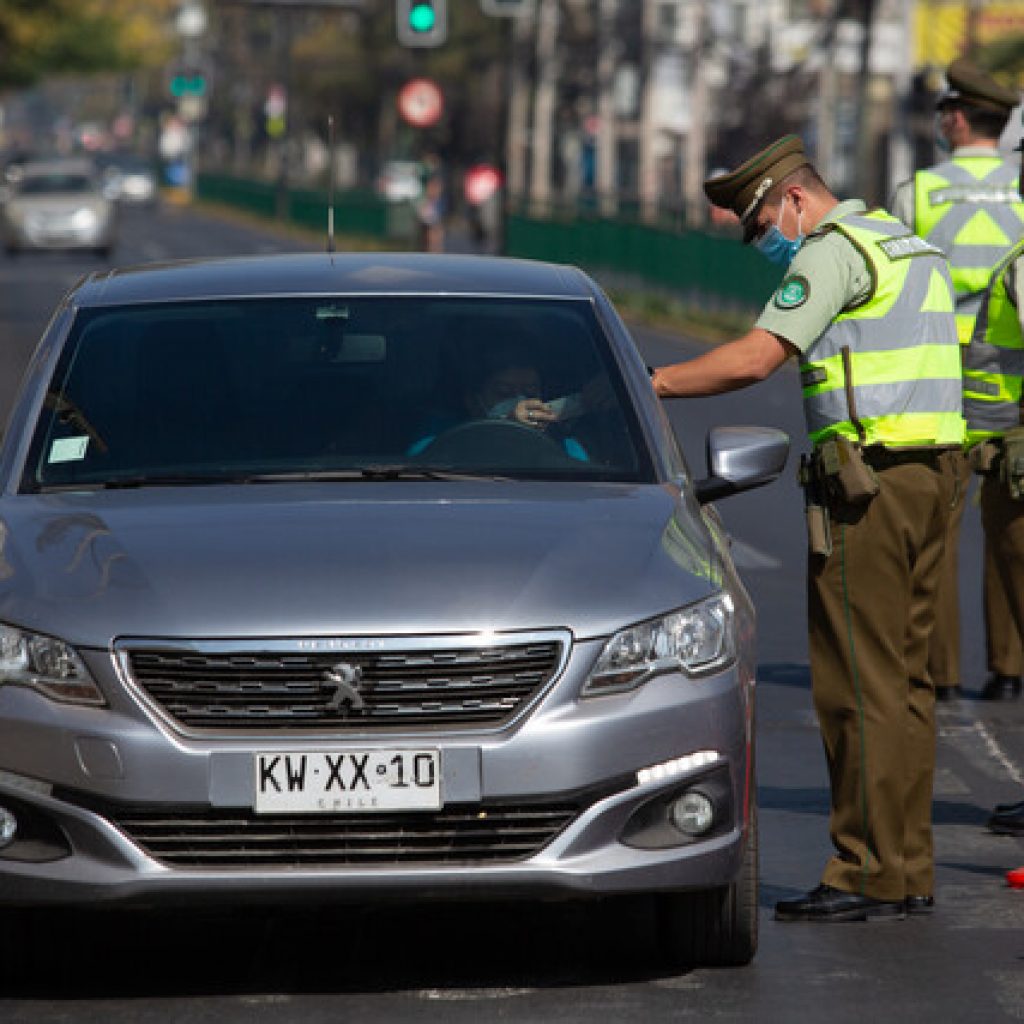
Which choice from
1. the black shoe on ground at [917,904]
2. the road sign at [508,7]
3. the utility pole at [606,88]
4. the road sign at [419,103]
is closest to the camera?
the black shoe on ground at [917,904]

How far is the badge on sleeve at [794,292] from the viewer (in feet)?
23.0

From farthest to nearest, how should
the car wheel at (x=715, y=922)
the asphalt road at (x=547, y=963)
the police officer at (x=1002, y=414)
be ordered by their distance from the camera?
the police officer at (x=1002, y=414), the car wheel at (x=715, y=922), the asphalt road at (x=547, y=963)

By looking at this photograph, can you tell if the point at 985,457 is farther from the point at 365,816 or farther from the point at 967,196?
the point at 365,816

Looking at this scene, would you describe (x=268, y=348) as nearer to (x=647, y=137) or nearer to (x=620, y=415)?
(x=620, y=415)

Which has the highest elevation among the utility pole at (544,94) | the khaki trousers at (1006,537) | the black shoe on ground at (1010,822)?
the khaki trousers at (1006,537)

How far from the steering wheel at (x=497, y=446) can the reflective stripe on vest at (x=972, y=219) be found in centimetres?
323

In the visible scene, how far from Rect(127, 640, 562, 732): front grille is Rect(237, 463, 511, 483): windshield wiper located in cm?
104

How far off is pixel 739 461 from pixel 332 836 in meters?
1.65

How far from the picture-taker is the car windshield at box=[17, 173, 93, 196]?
5600cm

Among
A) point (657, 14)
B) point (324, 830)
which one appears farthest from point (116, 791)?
point (657, 14)

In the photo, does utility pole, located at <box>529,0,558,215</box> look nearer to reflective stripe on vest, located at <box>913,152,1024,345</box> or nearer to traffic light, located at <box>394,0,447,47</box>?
traffic light, located at <box>394,0,447,47</box>

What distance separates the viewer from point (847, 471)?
7.08m

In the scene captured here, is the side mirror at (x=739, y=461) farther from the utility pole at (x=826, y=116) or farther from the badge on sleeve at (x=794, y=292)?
the utility pole at (x=826, y=116)

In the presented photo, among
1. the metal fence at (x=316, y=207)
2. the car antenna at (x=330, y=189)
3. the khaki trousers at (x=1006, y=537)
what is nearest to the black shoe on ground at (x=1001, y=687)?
the khaki trousers at (x=1006, y=537)
